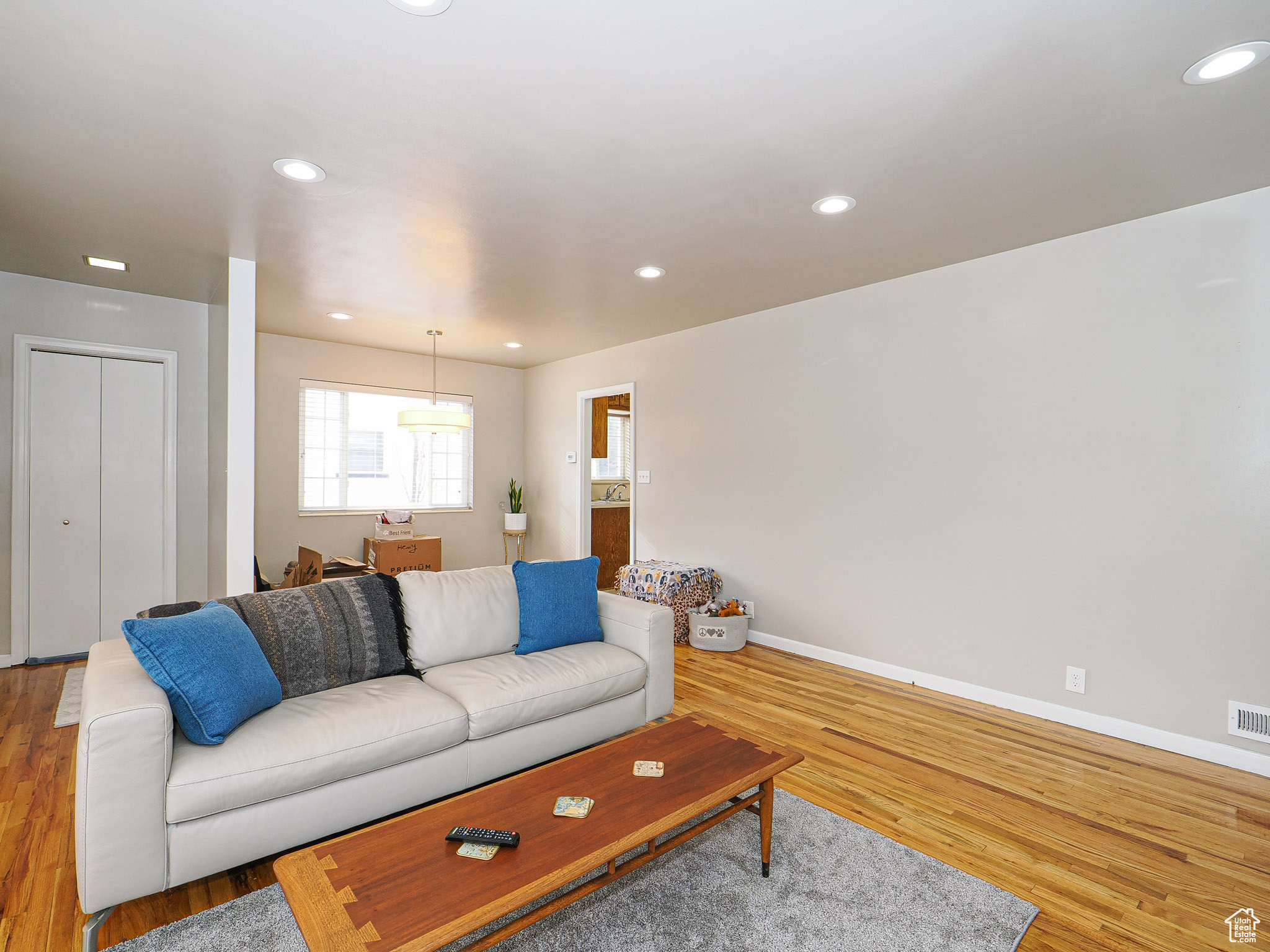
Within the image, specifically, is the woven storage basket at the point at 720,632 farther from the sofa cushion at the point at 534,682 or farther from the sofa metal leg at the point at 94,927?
the sofa metal leg at the point at 94,927

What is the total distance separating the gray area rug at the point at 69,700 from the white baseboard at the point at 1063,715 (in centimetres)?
436

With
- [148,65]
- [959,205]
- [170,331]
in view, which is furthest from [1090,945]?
[170,331]

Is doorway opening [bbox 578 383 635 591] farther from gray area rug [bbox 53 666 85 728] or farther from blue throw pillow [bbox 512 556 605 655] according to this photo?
gray area rug [bbox 53 666 85 728]

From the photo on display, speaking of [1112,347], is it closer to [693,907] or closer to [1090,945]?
[1090,945]

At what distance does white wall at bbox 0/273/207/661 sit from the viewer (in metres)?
4.13

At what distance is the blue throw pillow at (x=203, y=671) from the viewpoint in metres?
1.88

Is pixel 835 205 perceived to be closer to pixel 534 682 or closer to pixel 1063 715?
pixel 534 682

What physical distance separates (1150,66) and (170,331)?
19.2 ft

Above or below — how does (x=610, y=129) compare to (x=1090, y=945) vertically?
above

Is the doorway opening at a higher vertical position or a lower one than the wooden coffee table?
higher

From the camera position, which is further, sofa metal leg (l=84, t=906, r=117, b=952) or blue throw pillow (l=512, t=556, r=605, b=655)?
blue throw pillow (l=512, t=556, r=605, b=655)

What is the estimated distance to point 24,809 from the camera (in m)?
2.37

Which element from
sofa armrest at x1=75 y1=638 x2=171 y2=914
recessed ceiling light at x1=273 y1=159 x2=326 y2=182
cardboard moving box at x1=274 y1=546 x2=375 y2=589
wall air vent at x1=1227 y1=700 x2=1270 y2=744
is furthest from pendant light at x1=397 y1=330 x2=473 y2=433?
wall air vent at x1=1227 y1=700 x2=1270 y2=744

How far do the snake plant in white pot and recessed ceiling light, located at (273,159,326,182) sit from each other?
4.63 metres
